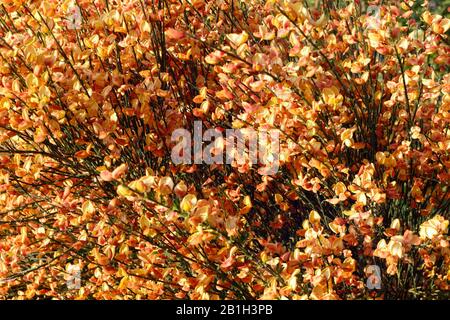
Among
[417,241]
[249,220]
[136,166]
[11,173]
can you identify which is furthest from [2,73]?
[417,241]

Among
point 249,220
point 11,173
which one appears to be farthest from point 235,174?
point 11,173

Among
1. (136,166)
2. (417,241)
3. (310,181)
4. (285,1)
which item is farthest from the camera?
(136,166)

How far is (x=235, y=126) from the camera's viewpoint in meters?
2.38

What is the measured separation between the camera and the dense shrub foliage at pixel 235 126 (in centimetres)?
221

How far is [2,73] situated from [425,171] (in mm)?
1749

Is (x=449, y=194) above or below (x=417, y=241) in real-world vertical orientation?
above

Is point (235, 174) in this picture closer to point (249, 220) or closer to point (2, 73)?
point (249, 220)

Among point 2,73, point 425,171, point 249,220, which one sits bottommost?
point 249,220

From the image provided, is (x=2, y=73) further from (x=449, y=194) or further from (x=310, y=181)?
(x=449, y=194)

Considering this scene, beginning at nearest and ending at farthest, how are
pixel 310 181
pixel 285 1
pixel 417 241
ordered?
pixel 417 241, pixel 285 1, pixel 310 181

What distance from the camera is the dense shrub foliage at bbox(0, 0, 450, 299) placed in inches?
86.8

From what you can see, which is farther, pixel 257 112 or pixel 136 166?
pixel 136 166
